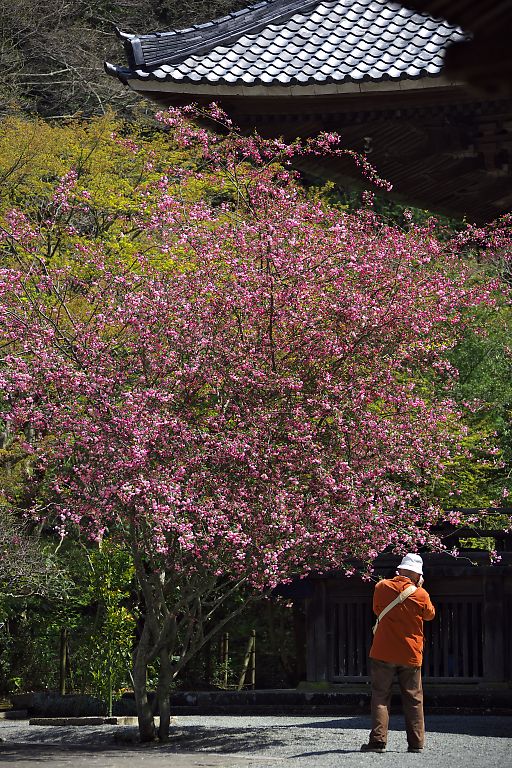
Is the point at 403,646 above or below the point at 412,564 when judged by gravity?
below

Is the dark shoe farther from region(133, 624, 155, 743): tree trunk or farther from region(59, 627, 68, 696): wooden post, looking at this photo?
region(59, 627, 68, 696): wooden post

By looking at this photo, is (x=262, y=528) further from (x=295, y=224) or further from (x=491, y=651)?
→ (x=491, y=651)

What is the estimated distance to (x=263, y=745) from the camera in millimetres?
10719

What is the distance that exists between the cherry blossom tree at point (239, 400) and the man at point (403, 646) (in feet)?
2.58

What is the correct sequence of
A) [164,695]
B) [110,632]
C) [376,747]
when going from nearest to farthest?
[376,747]
[164,695]
[110,632]

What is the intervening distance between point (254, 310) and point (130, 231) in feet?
32.1

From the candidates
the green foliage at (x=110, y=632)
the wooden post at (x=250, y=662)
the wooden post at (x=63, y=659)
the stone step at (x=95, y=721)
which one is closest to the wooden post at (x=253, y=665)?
the wooden post at (x=250, y=662)

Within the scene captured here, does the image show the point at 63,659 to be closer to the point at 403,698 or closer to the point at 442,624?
the point at 442,624

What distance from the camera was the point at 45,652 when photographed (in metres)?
19.3

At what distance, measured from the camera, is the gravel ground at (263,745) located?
29.8ft

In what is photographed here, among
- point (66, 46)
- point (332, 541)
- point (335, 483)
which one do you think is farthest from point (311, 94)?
point (66, 46)

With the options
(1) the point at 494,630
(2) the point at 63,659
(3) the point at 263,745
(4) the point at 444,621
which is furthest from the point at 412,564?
(2) the point at 63,659

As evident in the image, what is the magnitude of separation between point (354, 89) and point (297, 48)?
1.20 m

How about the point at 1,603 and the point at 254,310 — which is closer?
the point at 254,310
